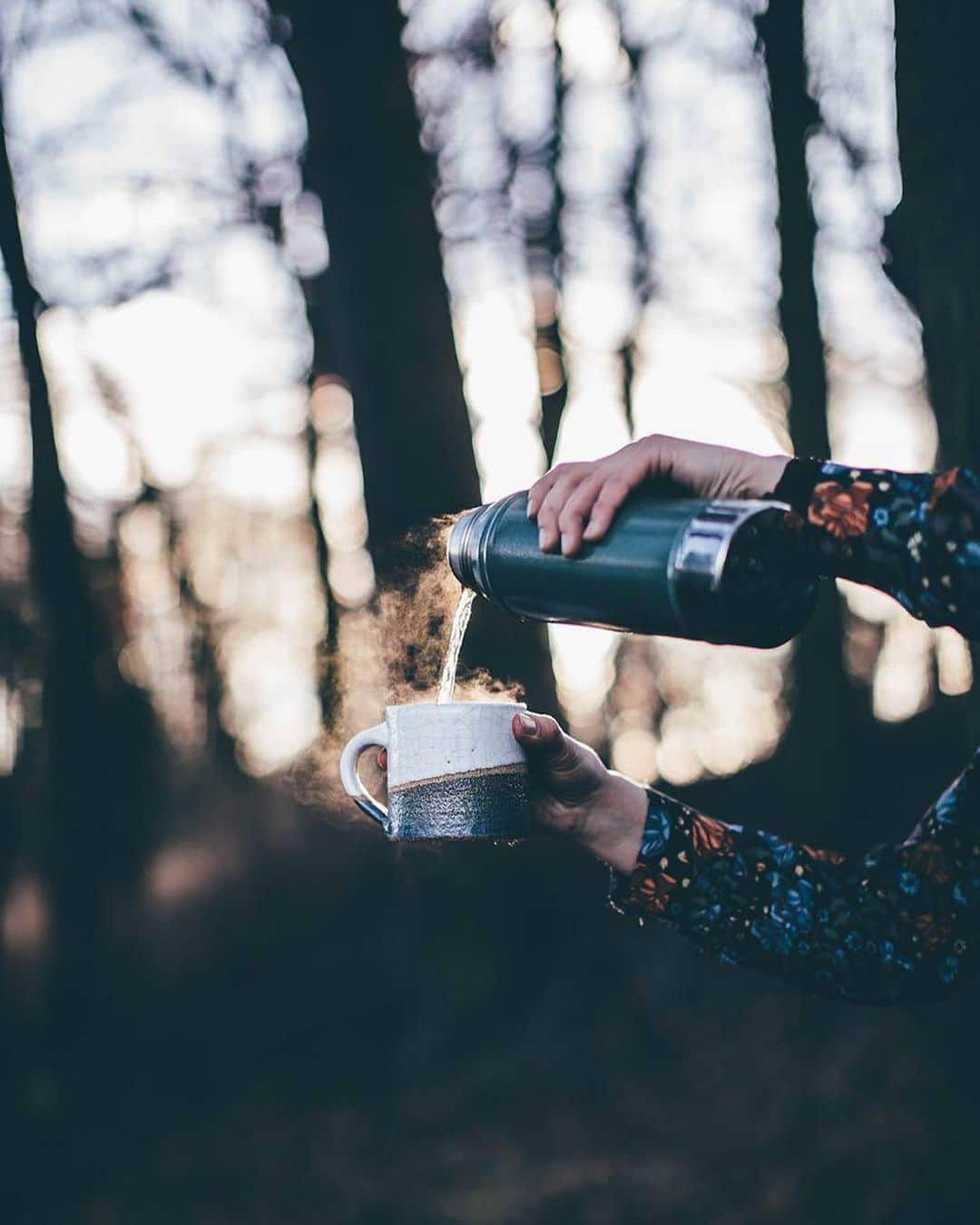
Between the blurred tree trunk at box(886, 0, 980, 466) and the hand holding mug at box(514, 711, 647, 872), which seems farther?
the blurred tree trunk at box(886, 0, 980, 466)

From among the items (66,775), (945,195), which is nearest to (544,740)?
(945,195)

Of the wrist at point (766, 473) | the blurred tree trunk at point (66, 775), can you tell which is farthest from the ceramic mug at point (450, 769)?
the blurred tree trunk at point (66, 775)

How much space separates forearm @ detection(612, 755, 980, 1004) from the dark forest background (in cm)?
83

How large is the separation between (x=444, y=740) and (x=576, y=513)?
0.38 meters

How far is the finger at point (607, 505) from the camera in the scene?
4.37ft

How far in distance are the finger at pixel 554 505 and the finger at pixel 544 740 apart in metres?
0.27

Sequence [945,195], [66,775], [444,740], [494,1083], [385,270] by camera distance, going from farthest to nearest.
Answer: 1. [66,775]
2. [494,1083]
3. [385,270]
4. [945,195]
5. [444,740]

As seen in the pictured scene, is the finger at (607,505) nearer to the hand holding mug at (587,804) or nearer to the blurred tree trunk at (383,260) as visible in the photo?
the hand holding mug at (587,804)

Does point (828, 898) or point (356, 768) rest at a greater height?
point (356, 768)

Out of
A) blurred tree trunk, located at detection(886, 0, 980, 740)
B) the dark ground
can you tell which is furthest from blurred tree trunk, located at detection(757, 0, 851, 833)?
blurred tree trunk, located at detection(886, 0, 980, 740)

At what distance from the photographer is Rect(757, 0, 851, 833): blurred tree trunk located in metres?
6.80

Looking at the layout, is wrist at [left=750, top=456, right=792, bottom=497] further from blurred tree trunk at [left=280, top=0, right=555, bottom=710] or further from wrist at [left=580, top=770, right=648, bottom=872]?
blurred tree trunk at [left=280, top=0, right=555, bottom=710]

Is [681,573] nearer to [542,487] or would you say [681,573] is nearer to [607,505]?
[607,505]

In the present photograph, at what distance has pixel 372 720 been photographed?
17.2 feet
